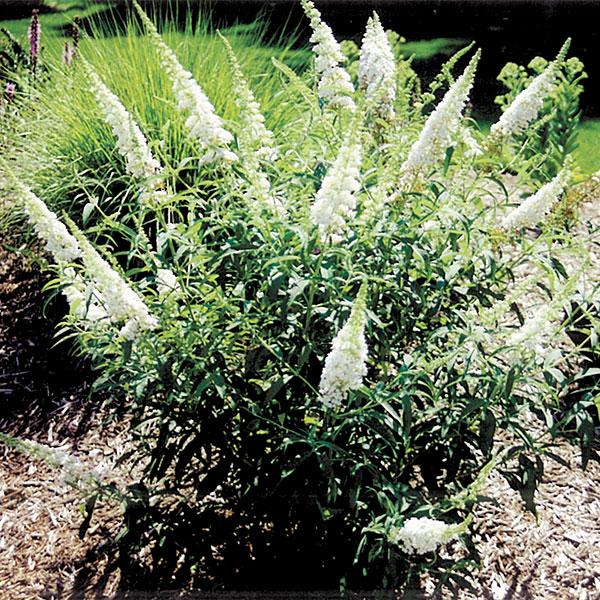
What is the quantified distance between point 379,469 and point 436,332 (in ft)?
1.81

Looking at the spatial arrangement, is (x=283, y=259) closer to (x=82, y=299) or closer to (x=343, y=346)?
(x=343, y=346)

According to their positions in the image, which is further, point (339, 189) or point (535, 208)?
point (535, 208)

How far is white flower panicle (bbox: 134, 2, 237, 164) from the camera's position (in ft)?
9.12

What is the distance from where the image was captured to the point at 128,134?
9.53ft

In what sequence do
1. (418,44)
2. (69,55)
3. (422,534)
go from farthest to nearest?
(418,44)
(69,55)
(422,534)

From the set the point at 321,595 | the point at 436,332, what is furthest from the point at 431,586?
the point at 436,332

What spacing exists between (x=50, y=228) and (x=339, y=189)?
100cm

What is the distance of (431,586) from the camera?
347cm

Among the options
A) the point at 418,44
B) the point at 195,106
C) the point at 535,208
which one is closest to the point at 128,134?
the point at 195,106

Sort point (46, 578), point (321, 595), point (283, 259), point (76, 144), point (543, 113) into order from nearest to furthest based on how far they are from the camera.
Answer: point (283, 259)
point (321, 595)
point (46, 578)
point (76, 144)
point (543, 113)

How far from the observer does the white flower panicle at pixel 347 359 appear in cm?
230

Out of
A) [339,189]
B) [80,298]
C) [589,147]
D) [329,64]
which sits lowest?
[589,147]

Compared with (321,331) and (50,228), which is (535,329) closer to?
(321,331)

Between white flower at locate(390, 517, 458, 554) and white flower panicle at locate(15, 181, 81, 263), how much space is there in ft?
4.65
